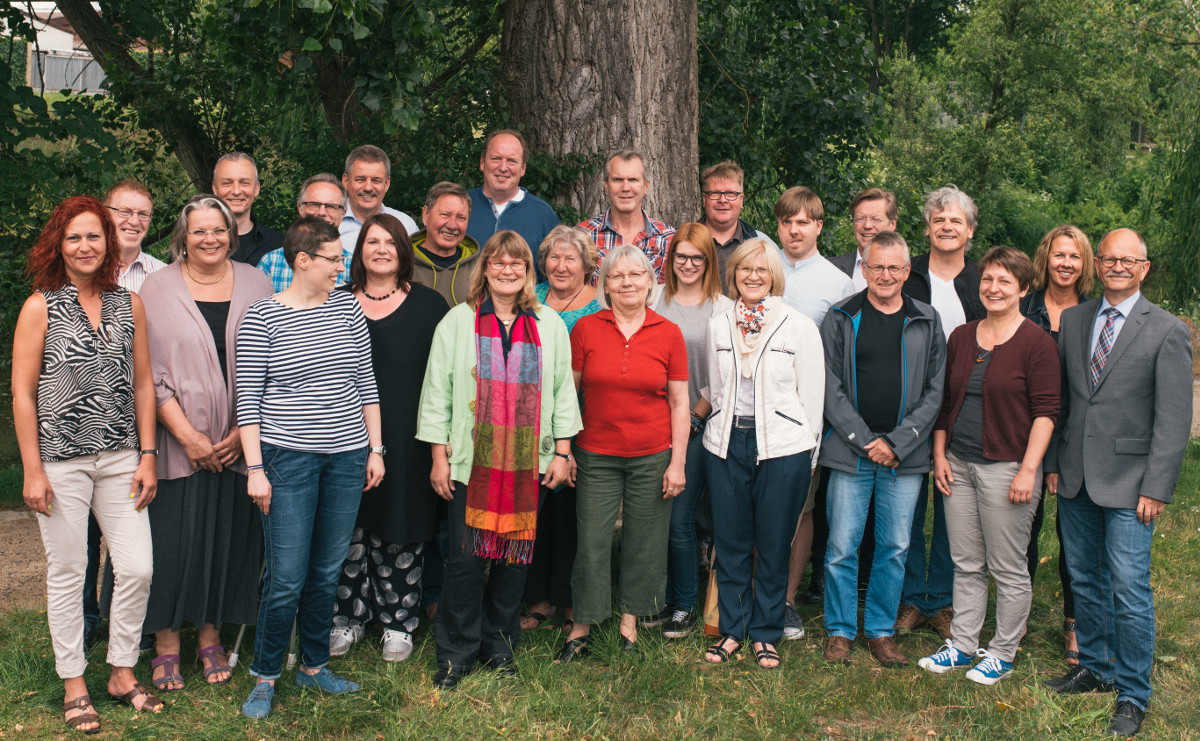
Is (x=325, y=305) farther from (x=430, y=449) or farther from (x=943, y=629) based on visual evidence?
(x=943, y=629)

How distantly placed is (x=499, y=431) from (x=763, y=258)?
1373mm

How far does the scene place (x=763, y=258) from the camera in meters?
4.22

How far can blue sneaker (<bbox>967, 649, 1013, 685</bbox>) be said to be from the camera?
416 centimetres

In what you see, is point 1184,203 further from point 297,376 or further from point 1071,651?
point 297,376

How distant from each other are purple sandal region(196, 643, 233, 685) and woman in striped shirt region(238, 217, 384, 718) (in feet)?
1.01

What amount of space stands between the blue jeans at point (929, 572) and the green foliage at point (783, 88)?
3904mm

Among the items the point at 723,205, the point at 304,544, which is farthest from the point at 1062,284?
the point at 304,544

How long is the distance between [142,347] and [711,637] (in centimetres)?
278

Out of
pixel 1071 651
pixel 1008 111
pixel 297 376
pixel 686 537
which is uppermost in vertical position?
pixel 1008 111

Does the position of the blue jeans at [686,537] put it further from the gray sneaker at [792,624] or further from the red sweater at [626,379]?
the gray sneaker at [792,624]

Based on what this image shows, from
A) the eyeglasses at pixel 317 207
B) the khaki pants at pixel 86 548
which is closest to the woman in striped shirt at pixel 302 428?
the khaki pants at pixel 86 548

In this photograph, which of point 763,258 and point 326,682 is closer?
point 326,682

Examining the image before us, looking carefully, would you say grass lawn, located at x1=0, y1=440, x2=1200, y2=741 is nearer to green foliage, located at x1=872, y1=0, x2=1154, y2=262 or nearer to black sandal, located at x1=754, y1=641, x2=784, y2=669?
black sandal, located at x1=754, y1=641, x2=784, y2=669

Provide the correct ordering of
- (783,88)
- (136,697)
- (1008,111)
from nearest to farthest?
(136,697), (783,88), (1008,111)
